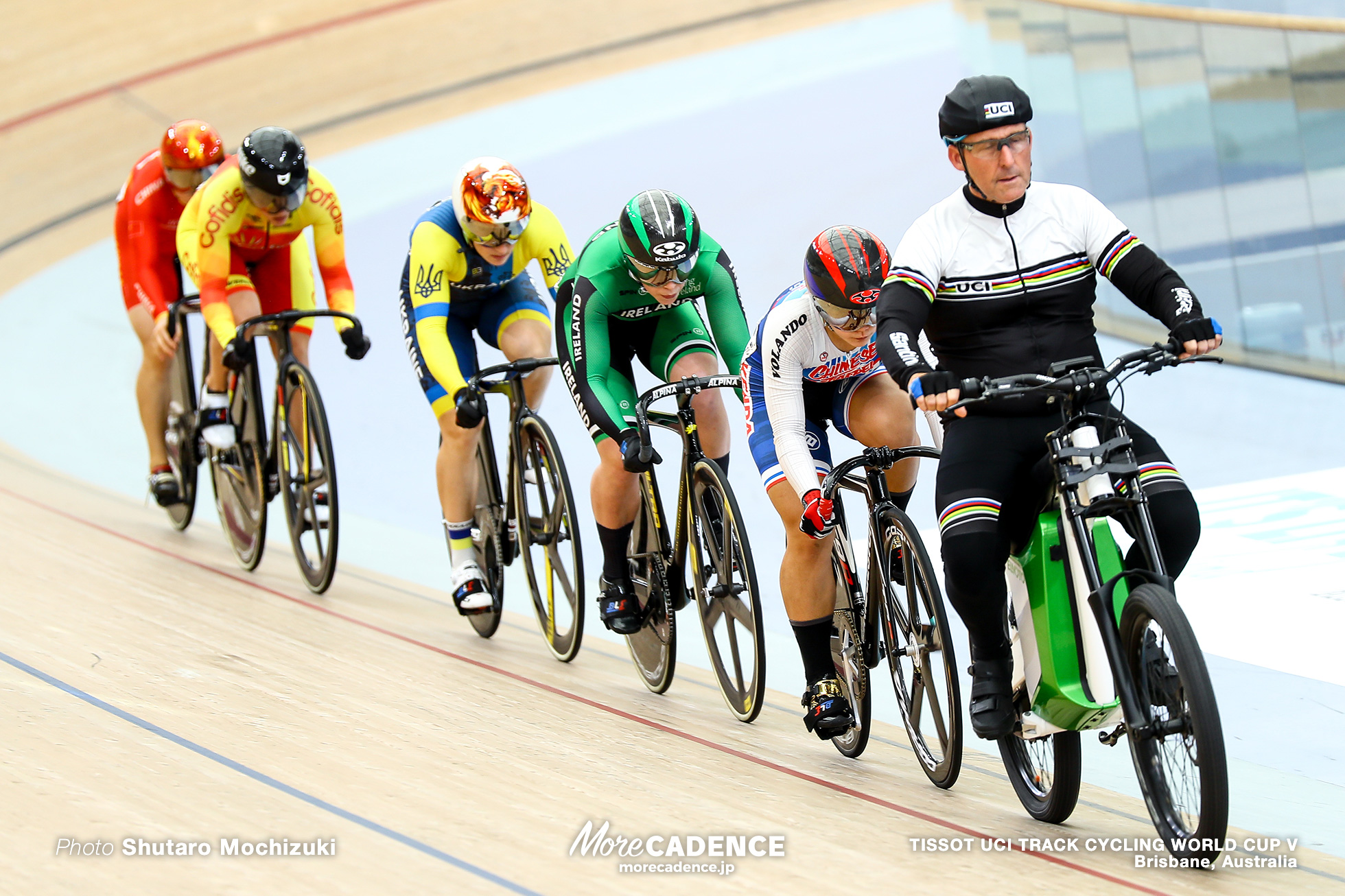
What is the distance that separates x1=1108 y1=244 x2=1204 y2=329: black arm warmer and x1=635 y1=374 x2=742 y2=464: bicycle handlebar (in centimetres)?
112

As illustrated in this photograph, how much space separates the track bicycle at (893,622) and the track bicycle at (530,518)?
3.59 feet

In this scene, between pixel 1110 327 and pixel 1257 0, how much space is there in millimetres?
1891

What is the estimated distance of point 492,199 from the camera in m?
4.25

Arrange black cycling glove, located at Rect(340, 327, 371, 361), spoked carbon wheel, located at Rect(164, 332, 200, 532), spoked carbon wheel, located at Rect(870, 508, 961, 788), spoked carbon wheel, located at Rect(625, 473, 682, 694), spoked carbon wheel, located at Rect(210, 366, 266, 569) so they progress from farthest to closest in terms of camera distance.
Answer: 1. spoked carbon wheel, located at Rect(164, 332, 200, 532)
2. spoked carbon wheel, located at Rect(210, 366, 266, 569)
3. black cycling glove, located at Rect(340, 327, 371, 361)
4. spoked carbon wheel, located at Rect(625, 473, 682, 694)
5. spoked carbon wheel, located at Rect(870, 508, 961, 788)

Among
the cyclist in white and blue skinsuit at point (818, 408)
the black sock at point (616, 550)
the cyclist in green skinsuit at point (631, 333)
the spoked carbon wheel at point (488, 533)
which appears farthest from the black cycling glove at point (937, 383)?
the spoked carbon wheel at point (488, 533)

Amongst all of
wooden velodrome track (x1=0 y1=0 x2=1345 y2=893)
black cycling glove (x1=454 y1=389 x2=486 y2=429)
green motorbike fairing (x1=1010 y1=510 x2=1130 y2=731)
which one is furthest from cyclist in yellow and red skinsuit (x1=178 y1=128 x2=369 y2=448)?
green motorbike fairing (x1=1010 y1=510 x2=1130 y2=731)

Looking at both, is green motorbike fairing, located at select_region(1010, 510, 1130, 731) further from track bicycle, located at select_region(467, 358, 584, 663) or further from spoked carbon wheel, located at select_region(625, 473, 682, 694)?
track bicycle, located at select_region(467, 358, 584, 663)

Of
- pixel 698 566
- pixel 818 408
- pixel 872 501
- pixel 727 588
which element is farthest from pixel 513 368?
pixel 872 501

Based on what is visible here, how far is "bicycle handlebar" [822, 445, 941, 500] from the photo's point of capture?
3227 mm

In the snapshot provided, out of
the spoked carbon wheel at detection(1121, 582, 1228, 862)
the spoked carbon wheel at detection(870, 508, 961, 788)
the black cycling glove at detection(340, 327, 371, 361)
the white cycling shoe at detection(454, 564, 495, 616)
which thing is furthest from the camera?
the black cycling glove at detection(340, 327, 371, 361)

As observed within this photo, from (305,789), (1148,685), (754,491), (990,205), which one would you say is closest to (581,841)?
(305,789)

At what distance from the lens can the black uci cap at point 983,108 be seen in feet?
8.80

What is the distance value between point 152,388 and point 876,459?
3.66m

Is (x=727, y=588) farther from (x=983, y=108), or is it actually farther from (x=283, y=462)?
(x=283, y=462)
